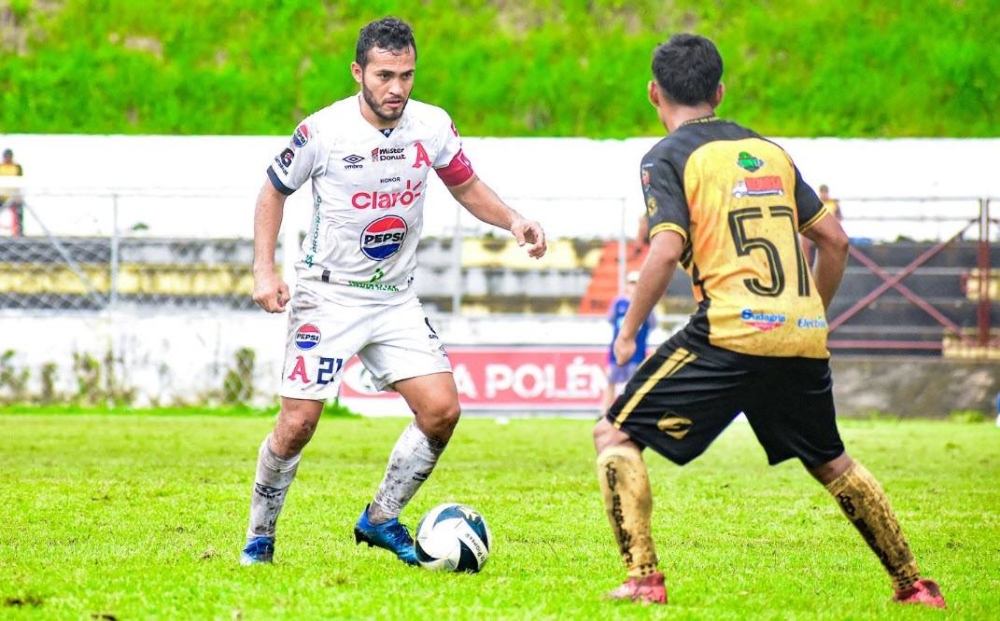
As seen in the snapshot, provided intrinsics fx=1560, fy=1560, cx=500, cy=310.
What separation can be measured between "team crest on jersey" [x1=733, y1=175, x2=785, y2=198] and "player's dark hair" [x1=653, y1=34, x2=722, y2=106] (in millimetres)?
356

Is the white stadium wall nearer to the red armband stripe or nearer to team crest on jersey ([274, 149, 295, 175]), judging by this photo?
the red armband stripe

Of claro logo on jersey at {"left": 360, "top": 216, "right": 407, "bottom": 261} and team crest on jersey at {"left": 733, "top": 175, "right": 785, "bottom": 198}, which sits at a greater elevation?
team crest on jersey at {"left": 733, "top": 175, "right": 785, "bottom": 198}

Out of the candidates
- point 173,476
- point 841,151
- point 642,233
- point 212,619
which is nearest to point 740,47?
point 841,151

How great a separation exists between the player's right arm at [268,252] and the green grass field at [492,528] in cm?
109

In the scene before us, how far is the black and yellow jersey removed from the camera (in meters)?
5.25

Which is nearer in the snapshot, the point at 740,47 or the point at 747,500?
the point at 747,500

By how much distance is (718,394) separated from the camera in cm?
526

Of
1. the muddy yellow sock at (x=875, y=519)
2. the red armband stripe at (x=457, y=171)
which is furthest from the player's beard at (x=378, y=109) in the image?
the muddy yellow sock at (x=875, y=519)

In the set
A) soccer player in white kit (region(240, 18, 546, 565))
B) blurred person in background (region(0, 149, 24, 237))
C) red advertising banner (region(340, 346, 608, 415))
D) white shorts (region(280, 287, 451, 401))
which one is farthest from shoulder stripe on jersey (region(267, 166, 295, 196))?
blurred person in background (region(0, 149, 24, 237))

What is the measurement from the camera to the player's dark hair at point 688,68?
17.6 ft

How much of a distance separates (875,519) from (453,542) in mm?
1835

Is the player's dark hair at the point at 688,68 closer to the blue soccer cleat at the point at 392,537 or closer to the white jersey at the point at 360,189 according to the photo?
the white jersey at the point at 360,189

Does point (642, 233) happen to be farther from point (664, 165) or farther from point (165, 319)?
point (664, 165)

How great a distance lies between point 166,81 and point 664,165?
26194 mm
